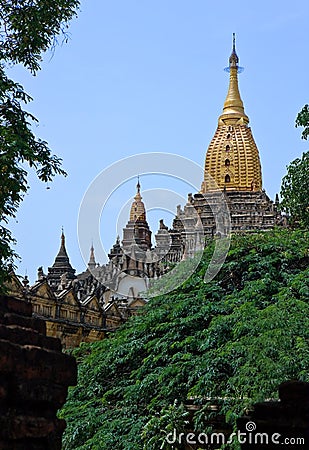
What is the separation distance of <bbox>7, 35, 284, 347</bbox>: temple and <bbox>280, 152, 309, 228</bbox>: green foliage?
1144 centimetres

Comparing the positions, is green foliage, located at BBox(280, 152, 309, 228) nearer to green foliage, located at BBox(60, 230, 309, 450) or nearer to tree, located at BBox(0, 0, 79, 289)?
green foliage, located at BBox(60, 230, 309, 450)

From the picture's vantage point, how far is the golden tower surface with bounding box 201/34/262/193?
52.4m

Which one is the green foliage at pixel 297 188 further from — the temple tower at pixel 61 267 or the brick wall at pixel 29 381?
the temple tower at pixel 61 267

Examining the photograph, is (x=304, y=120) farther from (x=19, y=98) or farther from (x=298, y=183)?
(x=19, y=98)

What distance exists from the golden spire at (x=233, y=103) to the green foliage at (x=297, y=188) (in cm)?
4074

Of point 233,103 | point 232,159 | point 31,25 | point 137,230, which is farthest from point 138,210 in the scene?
point 31,25

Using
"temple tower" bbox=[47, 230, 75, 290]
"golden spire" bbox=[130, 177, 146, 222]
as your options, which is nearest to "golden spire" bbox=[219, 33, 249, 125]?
"golden spire" bbox=[130, 177, 146, 222]

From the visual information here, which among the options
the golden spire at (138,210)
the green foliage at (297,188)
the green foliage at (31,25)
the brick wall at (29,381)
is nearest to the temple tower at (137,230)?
the golden spire at (138,210)

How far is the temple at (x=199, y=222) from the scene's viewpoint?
135ft

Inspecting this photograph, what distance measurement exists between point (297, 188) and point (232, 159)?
38.0 metres

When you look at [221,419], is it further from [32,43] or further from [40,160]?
[32,43]

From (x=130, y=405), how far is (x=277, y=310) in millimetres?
2636

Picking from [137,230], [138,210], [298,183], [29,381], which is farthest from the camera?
[138,210]

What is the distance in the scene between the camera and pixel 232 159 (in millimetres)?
53094
